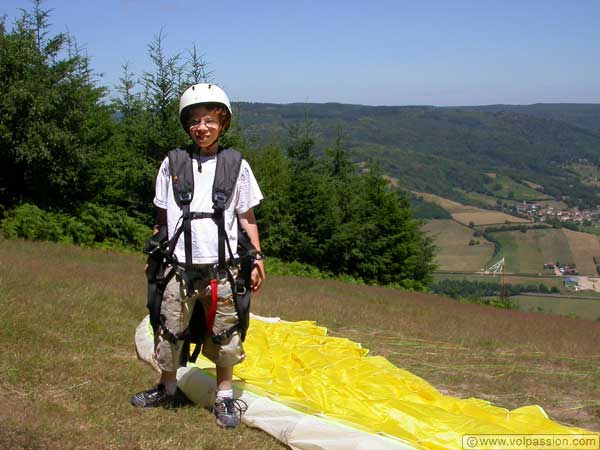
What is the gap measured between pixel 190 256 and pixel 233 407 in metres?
1.20

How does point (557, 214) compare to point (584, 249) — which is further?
point (557, 214)

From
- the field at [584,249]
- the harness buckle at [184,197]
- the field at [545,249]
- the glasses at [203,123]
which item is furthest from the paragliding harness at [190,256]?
the field at [584,249]

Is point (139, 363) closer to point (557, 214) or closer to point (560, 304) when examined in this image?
point (560, 304)

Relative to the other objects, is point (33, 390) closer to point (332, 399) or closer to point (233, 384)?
point (233, 384)

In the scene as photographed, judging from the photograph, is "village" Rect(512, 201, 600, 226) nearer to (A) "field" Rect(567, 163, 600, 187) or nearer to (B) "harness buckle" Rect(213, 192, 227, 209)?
(A) "field" Rect(567, 163, 600, 187)

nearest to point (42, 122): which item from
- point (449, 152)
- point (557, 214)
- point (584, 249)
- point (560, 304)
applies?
point (560, 304)

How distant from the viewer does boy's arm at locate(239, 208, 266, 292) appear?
433cm

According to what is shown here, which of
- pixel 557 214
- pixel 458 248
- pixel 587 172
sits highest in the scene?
pixel 587 172

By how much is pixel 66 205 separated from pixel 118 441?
2010 cm

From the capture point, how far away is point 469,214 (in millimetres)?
98812

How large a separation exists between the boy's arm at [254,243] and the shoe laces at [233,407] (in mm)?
869

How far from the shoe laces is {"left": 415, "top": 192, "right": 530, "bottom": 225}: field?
90.0 metres

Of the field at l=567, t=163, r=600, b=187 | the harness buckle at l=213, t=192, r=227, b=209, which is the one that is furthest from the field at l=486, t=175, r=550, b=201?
the harness buckle at l=213, t=192, r=227, b=209

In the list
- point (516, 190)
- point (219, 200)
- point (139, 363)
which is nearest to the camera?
point (219, 200)
